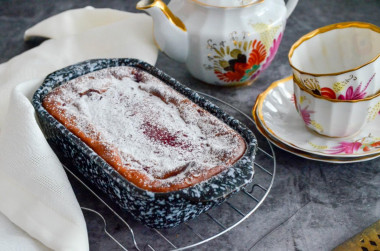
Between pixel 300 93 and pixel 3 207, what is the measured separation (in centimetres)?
58

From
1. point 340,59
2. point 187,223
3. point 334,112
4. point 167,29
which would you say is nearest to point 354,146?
point 334,112

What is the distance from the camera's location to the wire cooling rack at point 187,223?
2.77ft

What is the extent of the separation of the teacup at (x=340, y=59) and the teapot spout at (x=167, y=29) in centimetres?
25

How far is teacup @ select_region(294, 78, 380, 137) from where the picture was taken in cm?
94

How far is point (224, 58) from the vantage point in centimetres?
112

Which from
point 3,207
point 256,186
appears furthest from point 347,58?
point 3,207

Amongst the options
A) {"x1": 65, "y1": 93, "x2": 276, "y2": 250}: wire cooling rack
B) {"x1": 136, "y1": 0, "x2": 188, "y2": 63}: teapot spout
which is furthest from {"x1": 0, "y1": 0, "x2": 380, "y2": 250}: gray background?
{"x1": 136, "y1": 0, "x2": 188, "y2": 63}: teapot spout

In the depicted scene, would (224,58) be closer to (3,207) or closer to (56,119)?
(56,119)

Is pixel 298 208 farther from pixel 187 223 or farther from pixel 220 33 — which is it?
pixel 220 33

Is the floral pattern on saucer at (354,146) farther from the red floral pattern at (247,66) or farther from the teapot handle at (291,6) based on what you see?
the teapot handle at (291,6)

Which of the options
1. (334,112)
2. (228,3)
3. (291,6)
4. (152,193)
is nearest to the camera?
(152,193)

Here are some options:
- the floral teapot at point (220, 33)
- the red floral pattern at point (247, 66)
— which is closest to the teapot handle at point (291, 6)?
the floral teapot at point (220, 33)

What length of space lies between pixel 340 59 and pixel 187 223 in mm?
A: 490

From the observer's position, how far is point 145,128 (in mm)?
899
